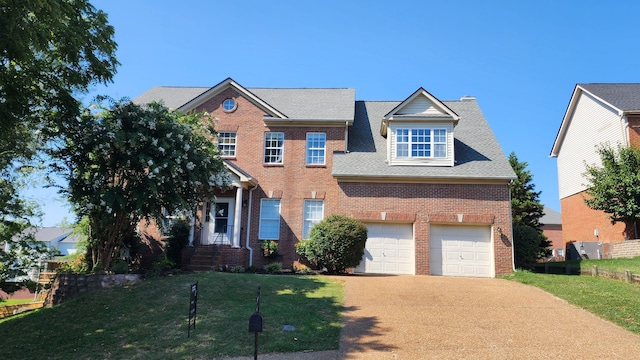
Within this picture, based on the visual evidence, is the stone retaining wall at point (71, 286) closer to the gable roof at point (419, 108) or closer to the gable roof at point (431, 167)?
the gable roof at point (431, 167)

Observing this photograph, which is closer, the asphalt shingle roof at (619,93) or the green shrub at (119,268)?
the green shrub at (119,268)

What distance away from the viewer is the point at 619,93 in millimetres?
23625

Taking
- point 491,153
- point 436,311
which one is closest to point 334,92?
point 491,153

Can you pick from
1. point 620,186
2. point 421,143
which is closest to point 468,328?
point 421,143

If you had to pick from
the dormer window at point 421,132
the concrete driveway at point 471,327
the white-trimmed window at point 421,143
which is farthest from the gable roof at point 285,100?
the concrete driveway at point 471,327

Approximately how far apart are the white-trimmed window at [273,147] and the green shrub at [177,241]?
14.9 ft

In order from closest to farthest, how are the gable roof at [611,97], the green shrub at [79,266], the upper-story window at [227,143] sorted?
the green shrub at [79,266], the upper-story window at [227,143], the gable roof at [611,97]

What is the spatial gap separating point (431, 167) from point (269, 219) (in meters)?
7.11

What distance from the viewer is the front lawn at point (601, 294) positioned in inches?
381

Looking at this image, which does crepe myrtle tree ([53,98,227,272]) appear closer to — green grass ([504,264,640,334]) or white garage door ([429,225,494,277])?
white garage door ([429,225,494,277])

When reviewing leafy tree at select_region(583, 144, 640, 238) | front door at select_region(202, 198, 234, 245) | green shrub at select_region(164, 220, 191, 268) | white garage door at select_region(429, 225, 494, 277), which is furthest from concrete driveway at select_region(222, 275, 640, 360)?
leafy tree at select_region(583, 144, 640, 238)

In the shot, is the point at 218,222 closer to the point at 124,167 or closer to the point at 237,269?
the point at 237,269

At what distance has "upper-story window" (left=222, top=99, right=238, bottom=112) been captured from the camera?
65.4ft

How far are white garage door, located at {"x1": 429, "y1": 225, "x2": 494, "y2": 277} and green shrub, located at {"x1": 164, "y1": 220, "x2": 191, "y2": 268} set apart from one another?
9762 millimetres
